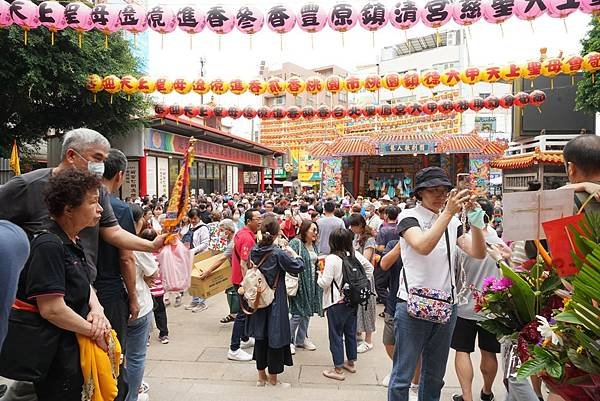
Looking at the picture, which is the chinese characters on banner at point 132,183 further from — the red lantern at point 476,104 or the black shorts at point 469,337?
the black shorts at point 469,337

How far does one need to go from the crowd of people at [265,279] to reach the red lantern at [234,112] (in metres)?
8.80

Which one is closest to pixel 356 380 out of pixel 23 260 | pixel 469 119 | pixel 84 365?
pixel 84 365

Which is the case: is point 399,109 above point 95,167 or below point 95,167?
above

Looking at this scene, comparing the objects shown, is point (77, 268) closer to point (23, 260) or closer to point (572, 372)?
point (23, 260)

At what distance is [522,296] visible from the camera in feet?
5.85

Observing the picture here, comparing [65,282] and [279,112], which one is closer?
[65,282]

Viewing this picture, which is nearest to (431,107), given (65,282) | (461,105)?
(461,105)


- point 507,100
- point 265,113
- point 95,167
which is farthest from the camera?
point 265,113

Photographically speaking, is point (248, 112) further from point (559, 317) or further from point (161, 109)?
point (559, 317)

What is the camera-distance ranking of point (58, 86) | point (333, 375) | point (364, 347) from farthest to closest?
point (58, 86)
point (364, 347)
point (333, 375)

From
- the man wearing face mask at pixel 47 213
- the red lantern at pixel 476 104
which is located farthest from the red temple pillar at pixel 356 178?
the man wearing face mask at pixel 47 213

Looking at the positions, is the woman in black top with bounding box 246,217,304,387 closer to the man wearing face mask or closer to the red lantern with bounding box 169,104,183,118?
the man wearing face mask

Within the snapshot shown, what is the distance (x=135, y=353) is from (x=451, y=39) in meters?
44.5

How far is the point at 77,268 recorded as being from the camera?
1.90 meters
